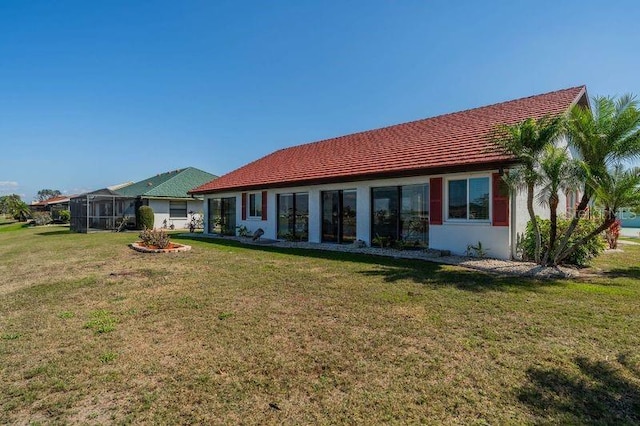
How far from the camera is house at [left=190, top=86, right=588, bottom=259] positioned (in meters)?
11.2

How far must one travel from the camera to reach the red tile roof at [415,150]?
40.0 ft

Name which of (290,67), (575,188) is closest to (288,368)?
(575,188)

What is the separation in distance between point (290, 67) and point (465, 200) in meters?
12.5

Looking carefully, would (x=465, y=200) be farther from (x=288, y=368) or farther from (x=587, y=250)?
(x=288, y=368)

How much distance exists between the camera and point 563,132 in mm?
9148

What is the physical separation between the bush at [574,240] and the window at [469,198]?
4.43 feet

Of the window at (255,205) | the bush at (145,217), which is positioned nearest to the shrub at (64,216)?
the bush at (145,217)

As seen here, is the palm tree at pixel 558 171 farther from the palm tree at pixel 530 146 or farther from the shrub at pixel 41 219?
the shrub at pixel 41 219

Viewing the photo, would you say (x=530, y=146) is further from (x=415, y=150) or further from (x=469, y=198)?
(x=415, y=150)

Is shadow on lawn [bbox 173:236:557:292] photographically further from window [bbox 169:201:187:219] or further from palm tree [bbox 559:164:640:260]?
window [bbox 169:201:187:219]

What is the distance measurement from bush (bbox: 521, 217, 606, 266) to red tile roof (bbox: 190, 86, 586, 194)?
2.43m

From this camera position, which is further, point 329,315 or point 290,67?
point 290,67

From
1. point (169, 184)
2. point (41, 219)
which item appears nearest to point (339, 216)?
point (169, 184)

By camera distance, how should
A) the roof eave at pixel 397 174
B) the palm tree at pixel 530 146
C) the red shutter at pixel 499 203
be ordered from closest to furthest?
the palm tree at pixel 530 146 < the roof eave at pixel 397 174 < the red shutter at pixel 499 203
